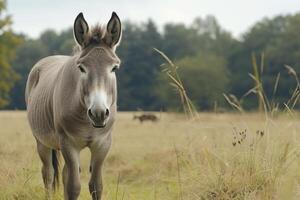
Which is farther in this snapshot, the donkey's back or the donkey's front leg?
the donkey's back

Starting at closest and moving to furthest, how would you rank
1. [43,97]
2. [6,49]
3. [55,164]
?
[43,97], [55,164], [6,49]

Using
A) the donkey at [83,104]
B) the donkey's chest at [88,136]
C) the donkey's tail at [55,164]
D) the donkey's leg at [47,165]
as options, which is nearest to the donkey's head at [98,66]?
the donkey at [83,104]

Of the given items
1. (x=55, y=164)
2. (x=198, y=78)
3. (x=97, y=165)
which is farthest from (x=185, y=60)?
(x=97, y=165)

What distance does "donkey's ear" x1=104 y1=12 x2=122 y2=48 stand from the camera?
16.8ft

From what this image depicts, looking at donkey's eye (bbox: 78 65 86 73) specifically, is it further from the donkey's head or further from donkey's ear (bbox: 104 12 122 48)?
donkey's ear (bbox: 104 12 122 48)

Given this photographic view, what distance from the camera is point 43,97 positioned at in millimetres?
6430

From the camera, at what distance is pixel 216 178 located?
215 inches

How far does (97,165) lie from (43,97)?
125cm

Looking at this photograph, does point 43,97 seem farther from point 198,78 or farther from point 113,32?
point 198,78

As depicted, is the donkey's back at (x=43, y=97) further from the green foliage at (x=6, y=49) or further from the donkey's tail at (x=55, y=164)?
the green foliage at (x=6, y=49)

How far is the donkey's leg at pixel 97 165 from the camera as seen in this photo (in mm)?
5537

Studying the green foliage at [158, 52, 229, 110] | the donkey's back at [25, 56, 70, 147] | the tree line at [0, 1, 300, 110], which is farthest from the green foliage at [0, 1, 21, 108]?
the donkey's back at [25, 56, 70, 147]

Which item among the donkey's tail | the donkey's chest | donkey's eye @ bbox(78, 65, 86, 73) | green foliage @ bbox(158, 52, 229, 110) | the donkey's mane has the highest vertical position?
green foliage @ bbox(158, 52, 229, 110)

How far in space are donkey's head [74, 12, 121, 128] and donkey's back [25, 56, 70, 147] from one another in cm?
101
